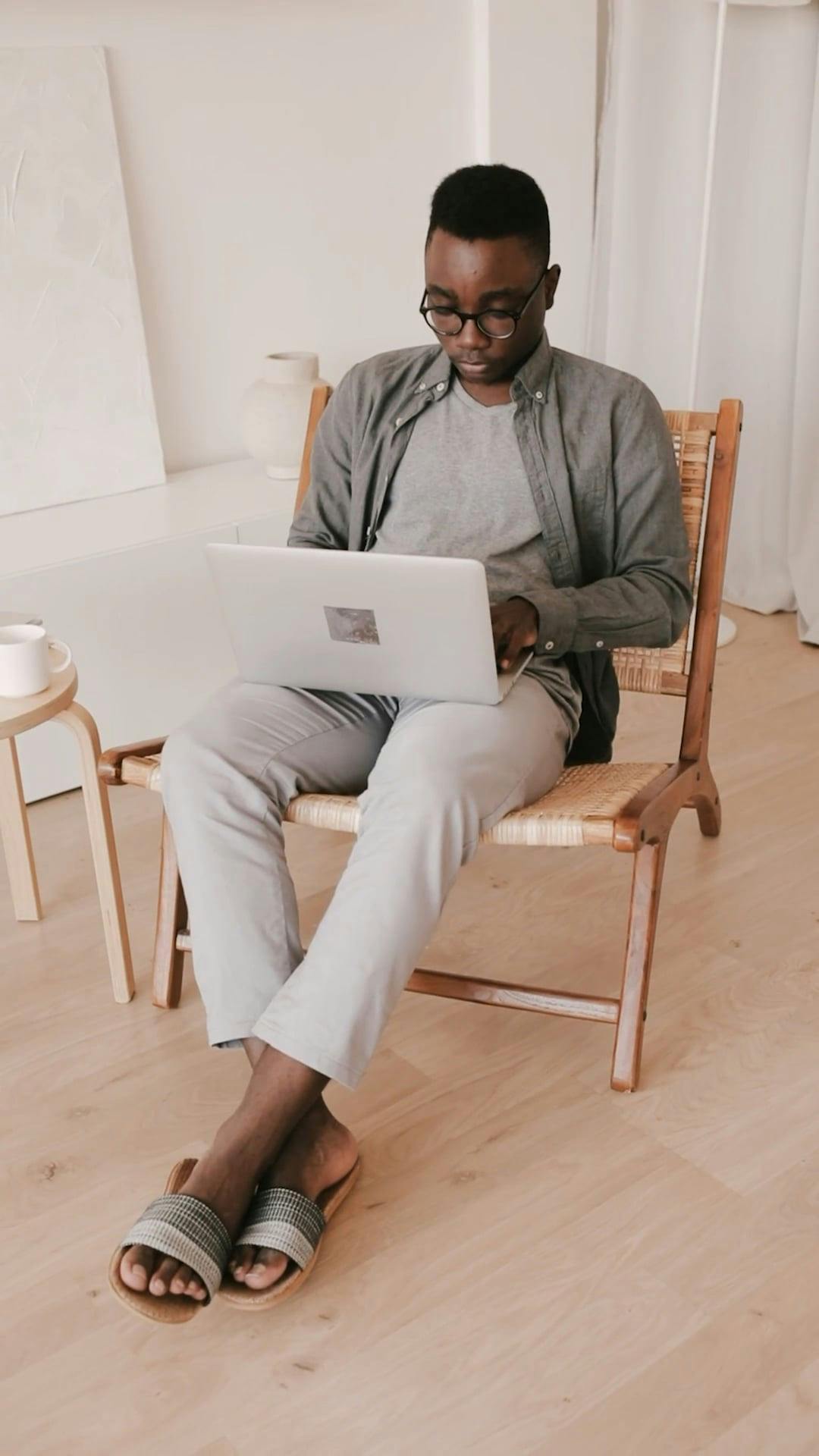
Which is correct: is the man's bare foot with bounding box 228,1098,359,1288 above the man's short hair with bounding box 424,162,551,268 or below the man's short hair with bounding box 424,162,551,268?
below

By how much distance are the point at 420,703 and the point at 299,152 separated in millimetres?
1854

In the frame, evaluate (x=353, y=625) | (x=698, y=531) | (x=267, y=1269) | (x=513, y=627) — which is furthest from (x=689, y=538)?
(x=267, y=1269)

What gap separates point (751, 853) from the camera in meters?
2.50

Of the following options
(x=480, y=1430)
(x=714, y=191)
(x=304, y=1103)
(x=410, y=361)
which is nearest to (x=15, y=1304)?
(x=304, y=1103)

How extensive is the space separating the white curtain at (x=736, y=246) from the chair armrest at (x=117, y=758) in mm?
1984

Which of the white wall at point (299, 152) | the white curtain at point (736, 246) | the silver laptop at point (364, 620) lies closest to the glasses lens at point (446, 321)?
the silver laptop at point (364, 620)

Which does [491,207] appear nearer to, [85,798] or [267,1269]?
[85,798]

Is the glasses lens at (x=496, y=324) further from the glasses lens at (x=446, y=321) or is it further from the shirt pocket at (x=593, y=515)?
the shirt pocket at (x=593, y=515)

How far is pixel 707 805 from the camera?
2.44 meters

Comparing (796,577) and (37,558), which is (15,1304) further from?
(796,577)

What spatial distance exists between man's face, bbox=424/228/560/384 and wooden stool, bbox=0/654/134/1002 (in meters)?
0.73

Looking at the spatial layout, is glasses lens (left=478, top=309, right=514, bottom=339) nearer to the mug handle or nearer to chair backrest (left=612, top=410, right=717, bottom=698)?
chair backrest (left=612, top=410, right=717, bottom=698)

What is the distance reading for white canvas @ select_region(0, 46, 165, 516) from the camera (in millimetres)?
2787

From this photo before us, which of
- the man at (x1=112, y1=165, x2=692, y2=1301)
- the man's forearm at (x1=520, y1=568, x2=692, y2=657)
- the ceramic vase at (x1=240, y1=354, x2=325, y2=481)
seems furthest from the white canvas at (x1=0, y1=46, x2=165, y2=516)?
the man's forearm at (x1=520, y1=568, x2=692, y2=657)
